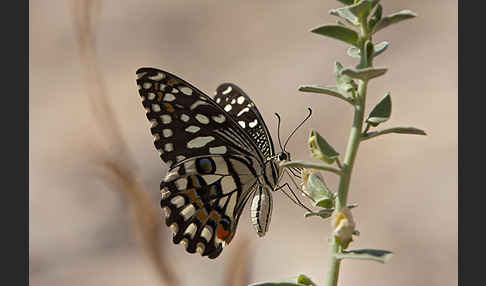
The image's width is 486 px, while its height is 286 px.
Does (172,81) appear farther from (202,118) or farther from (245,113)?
(245,113)

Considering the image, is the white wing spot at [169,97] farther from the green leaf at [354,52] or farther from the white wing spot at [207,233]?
the green leaf at [354,52]

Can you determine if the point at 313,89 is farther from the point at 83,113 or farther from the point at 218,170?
the point at 83,113

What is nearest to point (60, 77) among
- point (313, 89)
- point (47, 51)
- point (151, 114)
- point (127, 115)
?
point (47, 51)

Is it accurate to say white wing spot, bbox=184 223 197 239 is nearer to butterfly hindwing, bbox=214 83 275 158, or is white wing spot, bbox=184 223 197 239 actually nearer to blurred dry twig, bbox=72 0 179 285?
blurred dry twig, bbox=72 0 179 285

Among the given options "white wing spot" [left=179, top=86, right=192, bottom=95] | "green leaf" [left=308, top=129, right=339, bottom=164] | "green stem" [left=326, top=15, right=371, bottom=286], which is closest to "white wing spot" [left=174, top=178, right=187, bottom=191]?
"white wing spot" [left=179, top=86, right=192, bottom=95]

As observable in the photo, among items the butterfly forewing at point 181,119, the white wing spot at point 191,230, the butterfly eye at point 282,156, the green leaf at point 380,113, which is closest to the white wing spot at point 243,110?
the butterfly forewing at point 181,119

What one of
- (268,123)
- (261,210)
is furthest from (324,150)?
(268,123)
